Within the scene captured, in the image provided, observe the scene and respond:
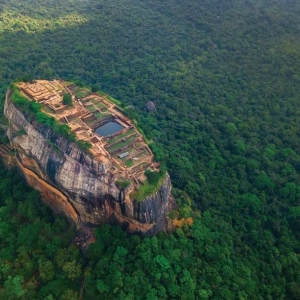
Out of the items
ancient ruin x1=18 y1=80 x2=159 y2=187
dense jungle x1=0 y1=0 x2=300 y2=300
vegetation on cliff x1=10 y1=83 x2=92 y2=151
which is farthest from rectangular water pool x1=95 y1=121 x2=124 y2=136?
vegetation on cliff x1=10 y1=83 x2=92 y2=151

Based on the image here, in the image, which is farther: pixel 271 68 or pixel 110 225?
pixel 271 68

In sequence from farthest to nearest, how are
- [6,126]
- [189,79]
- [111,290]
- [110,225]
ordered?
[189,79] → [6,126] → [110,225] → [111,290]

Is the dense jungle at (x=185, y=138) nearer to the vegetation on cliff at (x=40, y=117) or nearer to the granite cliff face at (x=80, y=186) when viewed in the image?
the granite cliff face at (x=80, y=186)

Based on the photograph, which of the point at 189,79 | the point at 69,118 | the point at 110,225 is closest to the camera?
the point at 110,225

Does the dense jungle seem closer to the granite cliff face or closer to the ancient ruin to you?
the granite cliff face

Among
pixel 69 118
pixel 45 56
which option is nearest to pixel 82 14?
pixel 45 56

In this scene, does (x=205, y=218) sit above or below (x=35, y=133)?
below

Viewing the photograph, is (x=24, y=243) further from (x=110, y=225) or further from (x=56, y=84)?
(x=56, y=84)

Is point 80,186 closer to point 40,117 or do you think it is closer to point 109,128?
point 109,128
